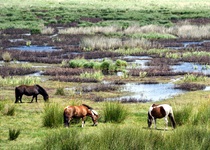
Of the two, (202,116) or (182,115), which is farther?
(182,115)

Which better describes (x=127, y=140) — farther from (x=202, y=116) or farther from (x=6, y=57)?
(x=6, y=57)

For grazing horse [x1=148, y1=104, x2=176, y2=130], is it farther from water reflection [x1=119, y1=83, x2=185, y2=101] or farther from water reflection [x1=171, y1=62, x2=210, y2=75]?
water reflection [x1=171, y1=62, x2=210, y2=75]

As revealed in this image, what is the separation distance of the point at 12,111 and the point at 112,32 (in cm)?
4199

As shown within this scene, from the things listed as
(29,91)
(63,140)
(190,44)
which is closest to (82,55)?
(190,44)

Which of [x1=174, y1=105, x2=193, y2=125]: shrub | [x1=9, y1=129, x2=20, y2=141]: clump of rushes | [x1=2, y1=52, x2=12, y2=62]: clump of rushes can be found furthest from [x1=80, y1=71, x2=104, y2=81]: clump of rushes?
[x1=9, y1=129, x2=20, y2=141]: clump of rushes

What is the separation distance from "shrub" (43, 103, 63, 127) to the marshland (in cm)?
3

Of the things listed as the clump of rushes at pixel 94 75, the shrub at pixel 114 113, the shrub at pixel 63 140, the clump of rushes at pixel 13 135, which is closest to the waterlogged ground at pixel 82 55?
the clump of rushes at pixel 94 75

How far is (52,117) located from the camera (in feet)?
52.1

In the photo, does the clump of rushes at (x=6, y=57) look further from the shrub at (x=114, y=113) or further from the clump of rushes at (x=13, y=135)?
the clump of rushes at (x=13, y=135)

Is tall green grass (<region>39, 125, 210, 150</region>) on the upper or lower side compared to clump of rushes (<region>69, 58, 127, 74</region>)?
upper

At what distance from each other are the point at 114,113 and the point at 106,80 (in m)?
14.1

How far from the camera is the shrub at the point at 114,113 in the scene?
55.2ft

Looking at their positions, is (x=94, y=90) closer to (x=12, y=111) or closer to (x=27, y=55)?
(x=12, y=111)

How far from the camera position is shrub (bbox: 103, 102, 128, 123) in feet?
55.2
